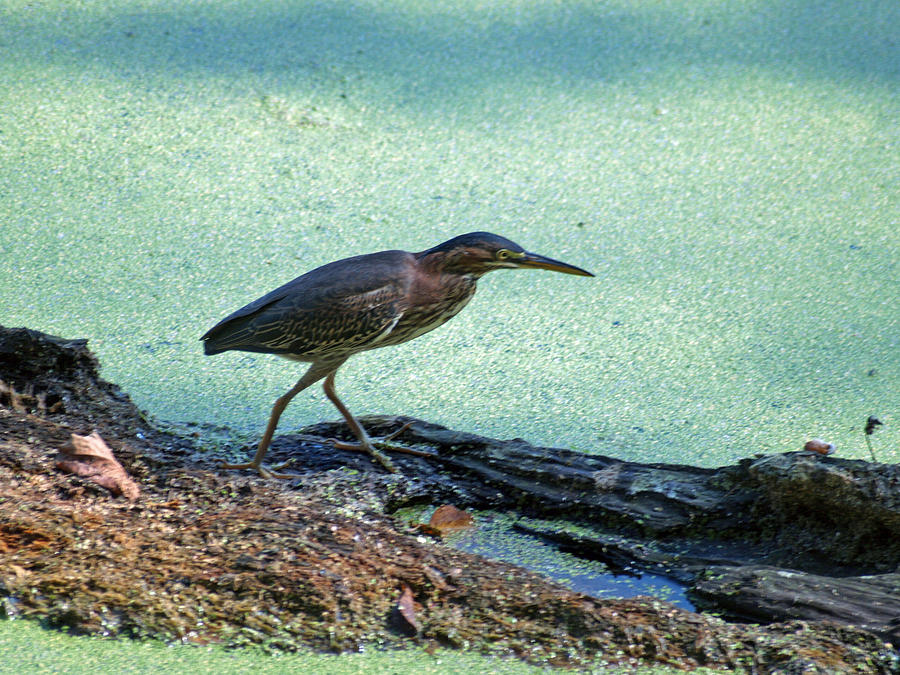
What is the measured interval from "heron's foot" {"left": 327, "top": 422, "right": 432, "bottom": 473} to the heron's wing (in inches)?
7.3

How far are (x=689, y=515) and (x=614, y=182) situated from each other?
1541mm

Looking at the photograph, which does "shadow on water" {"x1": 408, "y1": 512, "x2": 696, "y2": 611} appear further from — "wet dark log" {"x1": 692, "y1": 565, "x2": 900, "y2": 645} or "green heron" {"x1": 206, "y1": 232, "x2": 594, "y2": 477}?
"green heron" {"x1": 206, "y1": 232, "x2": 594, "y2": 477}

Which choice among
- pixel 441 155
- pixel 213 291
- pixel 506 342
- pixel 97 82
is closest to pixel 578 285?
pixel 506 342

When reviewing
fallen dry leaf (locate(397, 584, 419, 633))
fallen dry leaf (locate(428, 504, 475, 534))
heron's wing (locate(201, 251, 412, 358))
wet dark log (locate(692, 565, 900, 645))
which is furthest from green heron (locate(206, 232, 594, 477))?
wet dark log (locate(692, 565, 900, 645))

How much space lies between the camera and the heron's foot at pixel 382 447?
75.7 inches

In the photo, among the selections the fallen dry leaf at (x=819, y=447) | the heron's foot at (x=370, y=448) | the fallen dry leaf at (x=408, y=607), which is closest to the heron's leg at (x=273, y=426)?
the heron's foot at (x=370, y=448)

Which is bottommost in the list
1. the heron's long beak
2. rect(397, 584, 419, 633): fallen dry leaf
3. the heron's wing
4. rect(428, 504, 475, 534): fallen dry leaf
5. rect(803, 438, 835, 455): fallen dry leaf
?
rect(397, 584, 419, 633): fallen dry leaf

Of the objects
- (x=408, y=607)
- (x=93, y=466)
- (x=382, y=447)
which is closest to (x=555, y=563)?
(x=408, y=607)

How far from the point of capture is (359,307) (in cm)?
195

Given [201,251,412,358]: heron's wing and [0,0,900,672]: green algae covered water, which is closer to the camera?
[201,251,412,358]: heron's wing

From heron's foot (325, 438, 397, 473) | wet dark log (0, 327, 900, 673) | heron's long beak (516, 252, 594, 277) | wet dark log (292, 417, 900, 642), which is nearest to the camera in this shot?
wet dark log (0, 327, 900, 673)

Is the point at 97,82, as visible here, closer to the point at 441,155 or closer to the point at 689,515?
the point at 441,155

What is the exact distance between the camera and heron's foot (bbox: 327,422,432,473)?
192cm

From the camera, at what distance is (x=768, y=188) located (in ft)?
10.2
